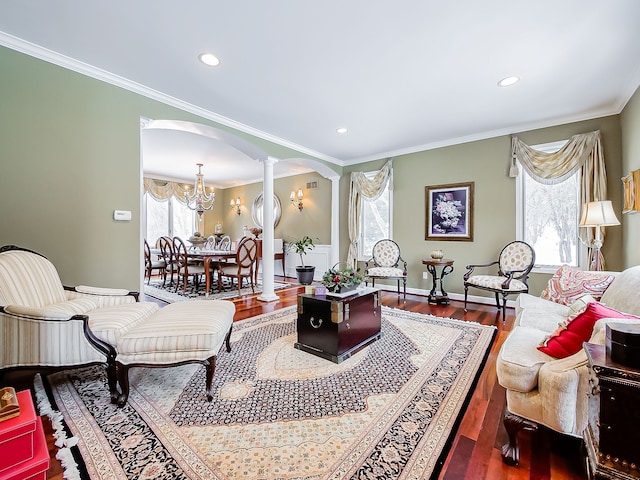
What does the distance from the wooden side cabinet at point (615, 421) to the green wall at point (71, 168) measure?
368cm

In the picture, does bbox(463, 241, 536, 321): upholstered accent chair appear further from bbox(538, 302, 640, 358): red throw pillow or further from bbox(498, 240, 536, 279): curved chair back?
bbox(538, 302, 640, 358): red throw pillow

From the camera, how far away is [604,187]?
138 inches

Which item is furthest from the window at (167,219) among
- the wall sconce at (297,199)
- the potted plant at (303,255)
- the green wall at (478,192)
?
the green wall at (478,192)

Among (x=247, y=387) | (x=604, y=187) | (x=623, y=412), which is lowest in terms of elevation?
(x=247, y=387)

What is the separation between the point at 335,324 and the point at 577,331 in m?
1.51

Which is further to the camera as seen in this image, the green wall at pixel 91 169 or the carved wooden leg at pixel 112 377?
the green wall at pixel 91 169

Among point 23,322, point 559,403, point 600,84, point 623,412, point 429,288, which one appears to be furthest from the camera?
point 429,288

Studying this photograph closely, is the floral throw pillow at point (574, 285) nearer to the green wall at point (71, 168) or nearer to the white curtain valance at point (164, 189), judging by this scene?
the green wall at point (71, 168)

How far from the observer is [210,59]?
2.60 meters

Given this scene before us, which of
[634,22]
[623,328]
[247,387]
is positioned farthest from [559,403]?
[634,22]

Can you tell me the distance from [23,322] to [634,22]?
4.71 meters

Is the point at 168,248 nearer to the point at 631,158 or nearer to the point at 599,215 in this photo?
the point at 599,215

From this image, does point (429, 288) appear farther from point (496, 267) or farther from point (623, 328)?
point (623, 328)

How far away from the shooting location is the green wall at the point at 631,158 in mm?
2949
